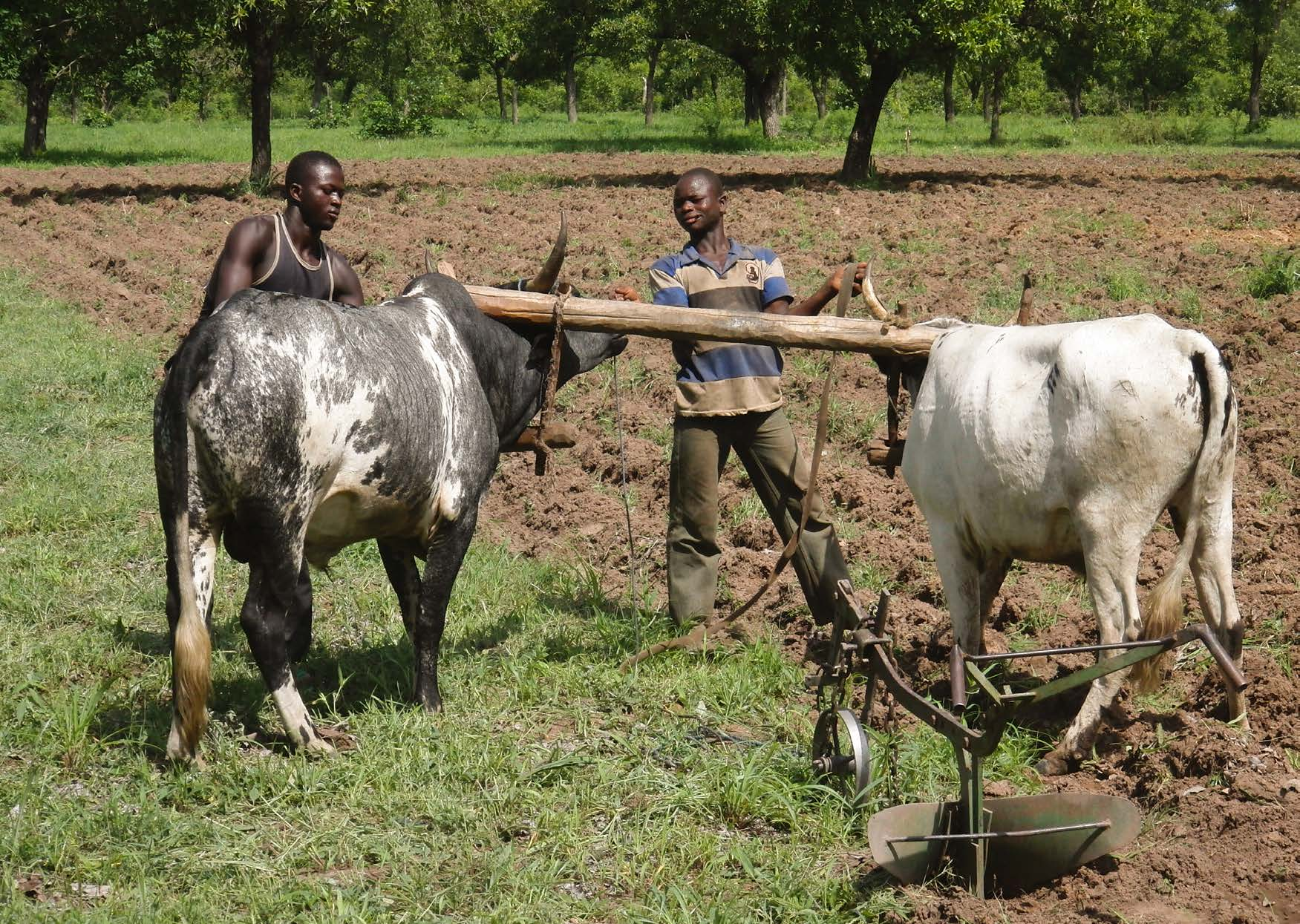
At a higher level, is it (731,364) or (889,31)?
(889,31)

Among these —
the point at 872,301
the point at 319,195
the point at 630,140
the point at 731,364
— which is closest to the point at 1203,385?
the point at 872,301

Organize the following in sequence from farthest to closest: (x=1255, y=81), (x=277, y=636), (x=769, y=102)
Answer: (x=1255, y=81) → (x=769, y=102) → (x=277, y=636)

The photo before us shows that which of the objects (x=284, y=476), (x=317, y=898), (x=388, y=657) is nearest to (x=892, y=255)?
(x=388, y=657)

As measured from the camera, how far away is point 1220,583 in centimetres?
476

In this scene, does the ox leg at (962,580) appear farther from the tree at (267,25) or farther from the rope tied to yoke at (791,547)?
the tree at (267,25)

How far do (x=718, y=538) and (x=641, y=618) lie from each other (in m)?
1.13

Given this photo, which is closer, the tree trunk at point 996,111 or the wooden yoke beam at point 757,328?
the wooden yoke beam at point 757,328

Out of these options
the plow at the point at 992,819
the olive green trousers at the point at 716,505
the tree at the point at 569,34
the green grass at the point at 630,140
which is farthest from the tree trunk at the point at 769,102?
the plow at the point at 992,819

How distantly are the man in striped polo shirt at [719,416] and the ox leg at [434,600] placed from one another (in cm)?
115

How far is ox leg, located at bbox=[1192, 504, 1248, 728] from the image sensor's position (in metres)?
4.70

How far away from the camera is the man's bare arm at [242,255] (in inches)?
199

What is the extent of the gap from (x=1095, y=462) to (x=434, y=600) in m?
2.52

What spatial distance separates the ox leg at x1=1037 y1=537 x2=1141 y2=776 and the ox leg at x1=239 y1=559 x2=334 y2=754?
261cm

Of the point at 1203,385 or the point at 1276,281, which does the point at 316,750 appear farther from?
the point at 1276,281
